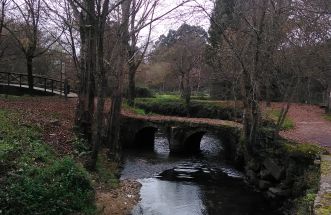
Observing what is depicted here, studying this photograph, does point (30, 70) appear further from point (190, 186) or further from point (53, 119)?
point (190, 186)

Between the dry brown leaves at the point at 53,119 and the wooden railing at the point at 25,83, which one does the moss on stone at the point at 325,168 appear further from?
the wooden railing at the point at 25,83

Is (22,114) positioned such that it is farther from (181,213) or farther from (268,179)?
(268,179)

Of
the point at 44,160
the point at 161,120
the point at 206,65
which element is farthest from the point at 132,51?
the point at 206,65

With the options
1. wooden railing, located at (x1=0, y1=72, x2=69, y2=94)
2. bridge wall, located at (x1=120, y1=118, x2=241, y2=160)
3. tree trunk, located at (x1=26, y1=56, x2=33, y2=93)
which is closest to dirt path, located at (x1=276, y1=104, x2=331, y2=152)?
bridge wall, located at (x1=120, y1=118, x2=241, y2=160)

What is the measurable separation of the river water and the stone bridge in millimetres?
1268

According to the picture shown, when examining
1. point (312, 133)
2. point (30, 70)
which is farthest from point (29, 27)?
point (312, 133)

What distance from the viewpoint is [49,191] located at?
10062 millimetres

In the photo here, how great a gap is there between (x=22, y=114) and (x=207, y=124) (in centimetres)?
1273

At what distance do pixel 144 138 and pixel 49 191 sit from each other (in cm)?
2198

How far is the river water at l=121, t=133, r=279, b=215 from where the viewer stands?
50.2 feet

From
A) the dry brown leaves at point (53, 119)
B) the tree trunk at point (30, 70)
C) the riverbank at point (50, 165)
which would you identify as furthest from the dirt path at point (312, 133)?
the tree trunk at point (30, 70)

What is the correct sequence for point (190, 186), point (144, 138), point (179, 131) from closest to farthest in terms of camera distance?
point (190, 186)
point (179, 131)
point (144, 138)

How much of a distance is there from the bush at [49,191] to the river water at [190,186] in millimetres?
3102

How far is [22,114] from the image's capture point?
18562 millimetres
